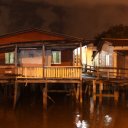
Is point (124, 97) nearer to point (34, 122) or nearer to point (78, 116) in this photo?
point (78, 116)

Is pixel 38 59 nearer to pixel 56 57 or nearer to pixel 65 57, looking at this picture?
pixel 56 57

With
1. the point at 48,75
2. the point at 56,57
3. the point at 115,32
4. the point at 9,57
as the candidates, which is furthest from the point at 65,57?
the point at 115,32

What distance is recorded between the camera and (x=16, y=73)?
1359 inches

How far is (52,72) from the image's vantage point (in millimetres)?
34156

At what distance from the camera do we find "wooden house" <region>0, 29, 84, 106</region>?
3400 cm

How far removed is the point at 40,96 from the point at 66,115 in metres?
12.3

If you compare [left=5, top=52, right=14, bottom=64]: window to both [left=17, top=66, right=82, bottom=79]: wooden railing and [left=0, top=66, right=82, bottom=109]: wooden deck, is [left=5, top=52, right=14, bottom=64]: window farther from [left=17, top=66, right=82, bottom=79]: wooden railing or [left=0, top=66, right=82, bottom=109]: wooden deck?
[left=17, top=66, right=82, bottom=79]: wooden railing

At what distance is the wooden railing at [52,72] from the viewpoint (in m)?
33.8

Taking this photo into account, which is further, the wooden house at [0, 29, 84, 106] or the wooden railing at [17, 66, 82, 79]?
the wooden house at [0, 29, 84, 106]

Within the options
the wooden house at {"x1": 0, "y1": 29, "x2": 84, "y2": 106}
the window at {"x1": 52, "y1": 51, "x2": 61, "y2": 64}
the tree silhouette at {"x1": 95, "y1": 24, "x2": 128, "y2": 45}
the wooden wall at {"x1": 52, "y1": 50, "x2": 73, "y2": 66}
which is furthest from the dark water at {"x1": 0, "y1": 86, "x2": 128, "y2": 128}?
the tree silhouette at {"x1": 95, "y1": 24, "x2": 128, "y2": 45}

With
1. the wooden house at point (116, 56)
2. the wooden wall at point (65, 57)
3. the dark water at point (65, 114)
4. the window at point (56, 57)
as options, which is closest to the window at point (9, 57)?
the dark water at point (65, 114)

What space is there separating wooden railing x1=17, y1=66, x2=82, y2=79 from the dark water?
3069 mm

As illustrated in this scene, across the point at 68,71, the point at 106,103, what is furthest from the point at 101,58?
the point at 68,71

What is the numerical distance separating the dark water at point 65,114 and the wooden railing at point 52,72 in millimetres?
3069
